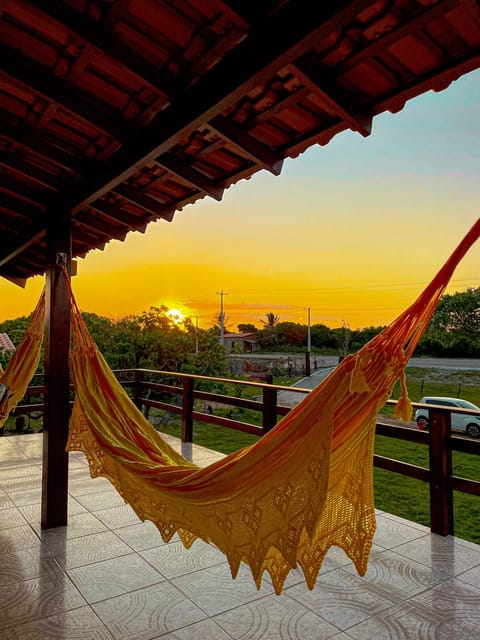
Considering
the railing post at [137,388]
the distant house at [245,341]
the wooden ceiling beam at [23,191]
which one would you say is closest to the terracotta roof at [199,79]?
the wooden ceiling beam at [23,191]

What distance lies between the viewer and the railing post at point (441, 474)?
244cm

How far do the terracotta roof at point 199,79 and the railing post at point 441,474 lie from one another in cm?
163

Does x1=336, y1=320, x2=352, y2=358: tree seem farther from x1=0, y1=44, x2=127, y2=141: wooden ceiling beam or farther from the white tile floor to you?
x1=0, y1=44, x2=127, y2=141: wooden ceiling beam

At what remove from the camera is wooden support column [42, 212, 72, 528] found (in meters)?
2.49

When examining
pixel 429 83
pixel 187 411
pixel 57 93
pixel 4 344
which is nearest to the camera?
pixel 429 83

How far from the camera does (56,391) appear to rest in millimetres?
2525

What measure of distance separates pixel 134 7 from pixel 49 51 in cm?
43

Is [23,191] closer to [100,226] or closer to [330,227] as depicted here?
[100,226]

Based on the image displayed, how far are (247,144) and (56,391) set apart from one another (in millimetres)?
1656

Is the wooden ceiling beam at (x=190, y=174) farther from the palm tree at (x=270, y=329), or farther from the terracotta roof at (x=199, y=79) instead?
the palm tree at (x=270, y=329)

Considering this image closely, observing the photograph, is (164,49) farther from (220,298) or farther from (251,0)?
(220,298)

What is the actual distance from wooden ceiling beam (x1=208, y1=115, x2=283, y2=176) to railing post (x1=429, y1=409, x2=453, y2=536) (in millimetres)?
1600

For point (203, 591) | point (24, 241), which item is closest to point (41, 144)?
point (24, 241)

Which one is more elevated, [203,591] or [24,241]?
[24,241]
